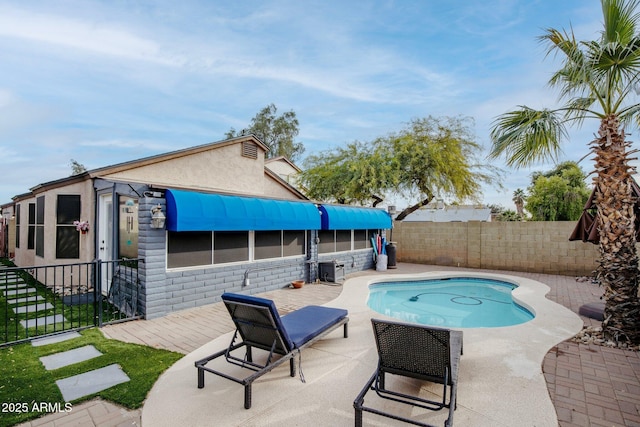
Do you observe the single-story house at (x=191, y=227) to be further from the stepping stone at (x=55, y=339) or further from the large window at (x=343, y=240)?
the stepping stone at (x=55, y=339)

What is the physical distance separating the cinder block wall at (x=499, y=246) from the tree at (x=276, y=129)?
24.3 m

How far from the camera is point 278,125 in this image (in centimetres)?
4091

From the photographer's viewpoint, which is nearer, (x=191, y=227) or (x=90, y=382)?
(x=90, y=382)

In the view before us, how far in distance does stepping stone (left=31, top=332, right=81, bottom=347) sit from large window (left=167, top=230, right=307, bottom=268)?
2.46 meters

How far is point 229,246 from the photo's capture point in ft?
33.7

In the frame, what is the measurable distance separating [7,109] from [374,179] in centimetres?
2208

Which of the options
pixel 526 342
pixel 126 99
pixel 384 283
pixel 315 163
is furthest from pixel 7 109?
pixel 526 342

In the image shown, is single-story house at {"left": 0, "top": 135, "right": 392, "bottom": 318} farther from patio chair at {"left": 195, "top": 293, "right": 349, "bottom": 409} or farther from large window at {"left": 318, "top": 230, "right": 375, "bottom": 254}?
patio chair at {"left": 195, "top": 293, "right": 349, "bottom": 409}

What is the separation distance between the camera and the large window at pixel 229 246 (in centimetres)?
892

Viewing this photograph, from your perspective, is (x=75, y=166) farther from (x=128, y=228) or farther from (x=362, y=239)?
(x=362, y=239)

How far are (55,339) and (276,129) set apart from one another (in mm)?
36706

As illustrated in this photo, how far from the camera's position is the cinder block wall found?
15.5m

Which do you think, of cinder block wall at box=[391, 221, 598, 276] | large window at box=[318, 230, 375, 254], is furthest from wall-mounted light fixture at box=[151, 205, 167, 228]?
cinder block wall at box=[391, 221, 598, 276]

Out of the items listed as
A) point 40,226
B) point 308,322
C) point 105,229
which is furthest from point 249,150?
point 308,322
